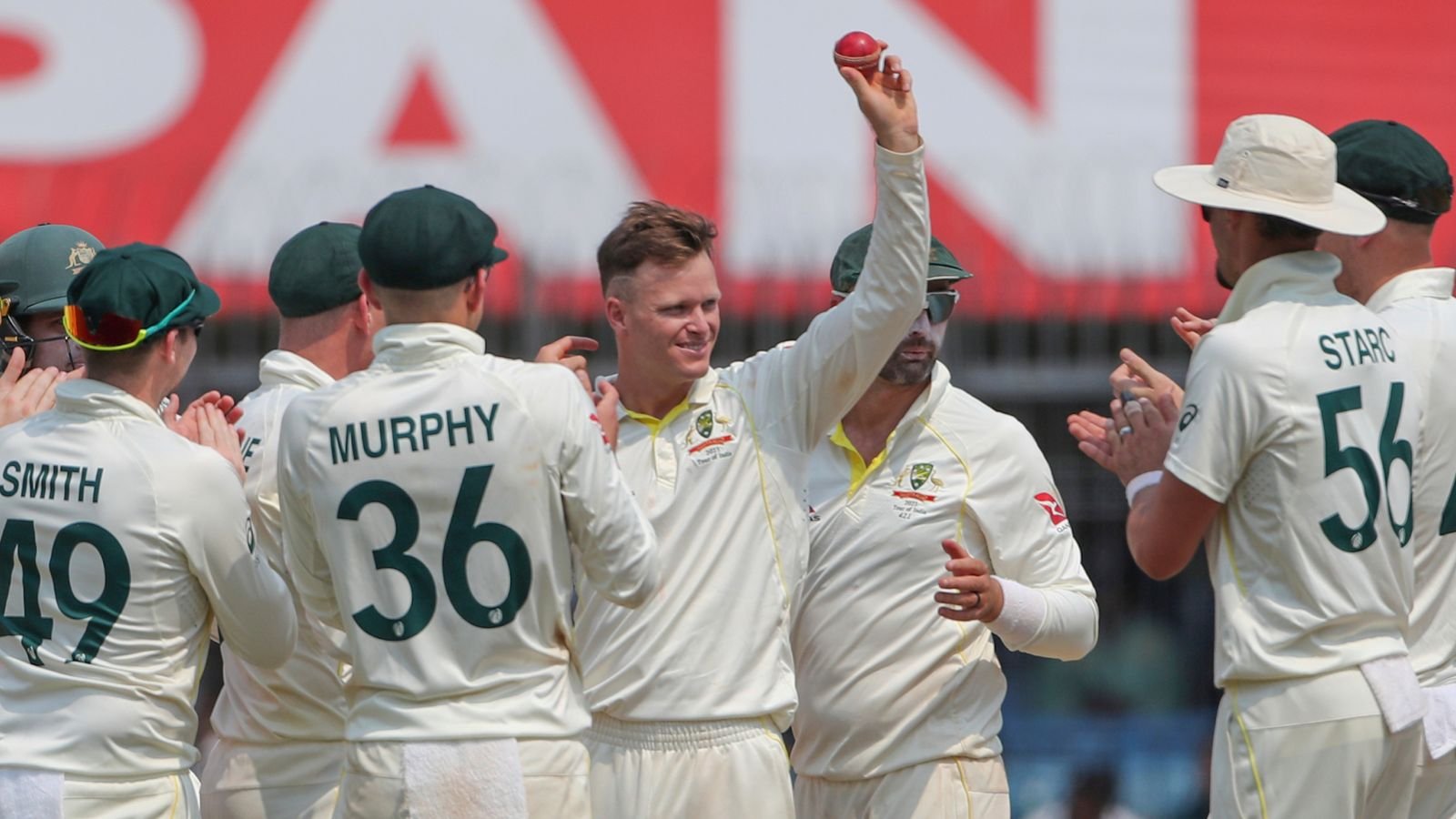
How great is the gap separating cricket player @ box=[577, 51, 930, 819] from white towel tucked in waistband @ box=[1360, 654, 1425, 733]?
1.33 meters

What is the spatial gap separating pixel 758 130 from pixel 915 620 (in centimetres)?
613

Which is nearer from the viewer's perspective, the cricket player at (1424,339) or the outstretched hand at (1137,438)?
the cricket player at (1424,339)

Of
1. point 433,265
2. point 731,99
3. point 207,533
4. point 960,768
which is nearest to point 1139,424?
point 960,768

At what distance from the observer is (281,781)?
190 inches

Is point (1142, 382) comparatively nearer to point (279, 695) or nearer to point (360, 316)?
point (360, 316)

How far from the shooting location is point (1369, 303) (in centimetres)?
470

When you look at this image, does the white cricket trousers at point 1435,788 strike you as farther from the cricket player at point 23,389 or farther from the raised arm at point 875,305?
the cricket player at point 23,389

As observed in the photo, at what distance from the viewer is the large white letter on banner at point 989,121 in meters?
10.2

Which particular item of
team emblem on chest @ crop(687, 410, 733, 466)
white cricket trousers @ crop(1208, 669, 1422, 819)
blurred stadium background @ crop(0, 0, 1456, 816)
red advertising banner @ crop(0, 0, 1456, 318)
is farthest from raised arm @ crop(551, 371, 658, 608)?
red advertising banner @ crop(0, 0, 1456, 318)

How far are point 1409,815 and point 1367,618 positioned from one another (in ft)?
1.82

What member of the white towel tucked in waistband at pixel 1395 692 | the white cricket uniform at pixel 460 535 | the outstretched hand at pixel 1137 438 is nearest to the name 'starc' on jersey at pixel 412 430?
the white cricket uniform at pixel 460 535

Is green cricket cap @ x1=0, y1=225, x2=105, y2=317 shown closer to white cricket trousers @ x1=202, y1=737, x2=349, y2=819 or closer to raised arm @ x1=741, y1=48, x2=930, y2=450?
white cricket trousers @ x1=202, y1=737, x2=349, y2=819

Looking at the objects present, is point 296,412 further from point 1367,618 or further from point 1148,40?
point 1148,40

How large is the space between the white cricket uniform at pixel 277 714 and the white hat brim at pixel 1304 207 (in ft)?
7.71
